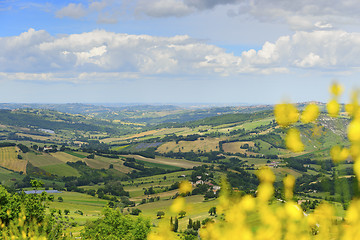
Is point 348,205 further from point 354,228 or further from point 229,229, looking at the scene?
point 229,229

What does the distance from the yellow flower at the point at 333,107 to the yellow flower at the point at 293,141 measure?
601 mm

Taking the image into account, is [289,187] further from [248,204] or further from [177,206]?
[177,206]

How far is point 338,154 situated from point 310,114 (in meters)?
0.77

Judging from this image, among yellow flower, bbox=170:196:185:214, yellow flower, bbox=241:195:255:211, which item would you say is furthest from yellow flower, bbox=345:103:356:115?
yellow flower, bbox=170:196:185:214

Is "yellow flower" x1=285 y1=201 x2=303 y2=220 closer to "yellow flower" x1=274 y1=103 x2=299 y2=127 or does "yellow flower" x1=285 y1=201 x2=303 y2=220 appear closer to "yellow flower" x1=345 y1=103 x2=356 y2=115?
"yellow flower" x1=274 y1=103 x2=299 y2=127

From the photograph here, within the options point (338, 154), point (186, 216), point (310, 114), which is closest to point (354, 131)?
point (338, 154)

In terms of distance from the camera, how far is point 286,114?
17.3 ft

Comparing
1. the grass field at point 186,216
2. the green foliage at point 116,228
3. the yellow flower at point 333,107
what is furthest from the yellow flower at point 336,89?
the grass field at point 186,216

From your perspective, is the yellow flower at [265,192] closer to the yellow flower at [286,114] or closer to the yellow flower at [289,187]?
the yellow flower at [289,187]

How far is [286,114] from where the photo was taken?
208 inches

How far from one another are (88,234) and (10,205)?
2232cm

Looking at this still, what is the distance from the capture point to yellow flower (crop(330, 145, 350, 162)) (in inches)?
186

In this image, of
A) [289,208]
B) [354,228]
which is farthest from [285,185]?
[354,228]

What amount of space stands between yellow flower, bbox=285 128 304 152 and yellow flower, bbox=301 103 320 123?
336 mm
